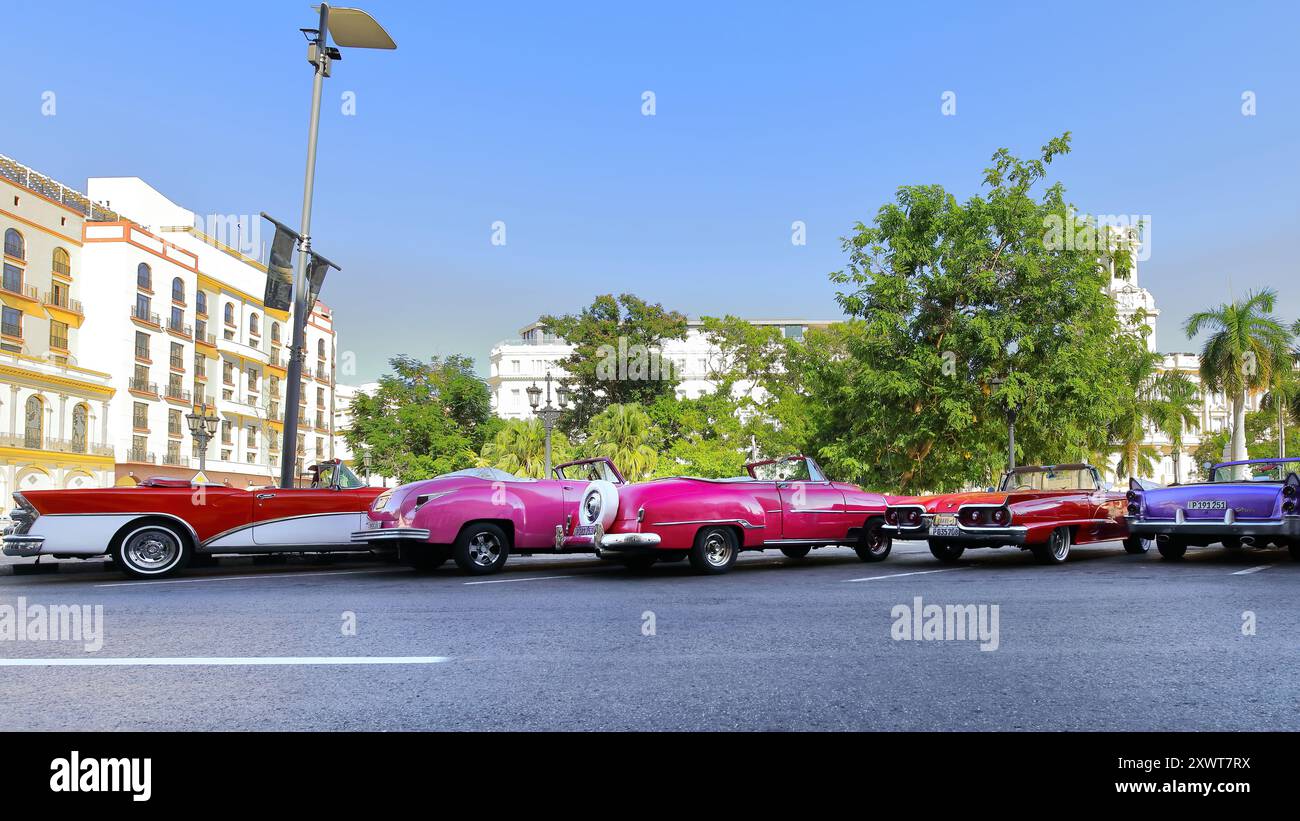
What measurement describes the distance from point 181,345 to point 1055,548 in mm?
61565

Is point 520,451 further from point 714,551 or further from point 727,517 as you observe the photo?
point 727,517

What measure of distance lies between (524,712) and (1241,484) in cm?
1164

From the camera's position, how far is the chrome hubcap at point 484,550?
12.0 metres

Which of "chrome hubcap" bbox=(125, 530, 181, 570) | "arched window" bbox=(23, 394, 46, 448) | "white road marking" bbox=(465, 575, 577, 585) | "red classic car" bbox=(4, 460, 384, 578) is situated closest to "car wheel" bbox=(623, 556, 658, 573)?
"white road marking" bbox=(465, 575, 577, 585)

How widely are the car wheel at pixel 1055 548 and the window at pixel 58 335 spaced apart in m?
56.4

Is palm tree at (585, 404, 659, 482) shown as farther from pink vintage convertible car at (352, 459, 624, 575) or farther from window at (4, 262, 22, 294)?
window at (4, 262, 22, 294)

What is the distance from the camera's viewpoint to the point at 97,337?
56.8 m

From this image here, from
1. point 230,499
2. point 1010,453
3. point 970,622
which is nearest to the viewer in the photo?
point 970,622

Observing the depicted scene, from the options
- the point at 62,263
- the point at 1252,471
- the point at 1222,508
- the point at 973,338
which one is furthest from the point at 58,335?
the point at 1222,508

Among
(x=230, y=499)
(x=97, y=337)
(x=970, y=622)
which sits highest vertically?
(x=97, y=337)

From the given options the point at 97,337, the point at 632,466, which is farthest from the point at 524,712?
the point at 97,337

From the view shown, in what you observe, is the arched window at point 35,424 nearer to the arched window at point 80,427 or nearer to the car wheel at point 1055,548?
the arched window at point 80,427

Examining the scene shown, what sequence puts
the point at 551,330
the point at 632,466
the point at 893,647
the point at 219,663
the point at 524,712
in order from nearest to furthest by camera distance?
the point at 524,712, the point at 219,663, the point at 893,647, the point at 632,466, the point at 551,330
